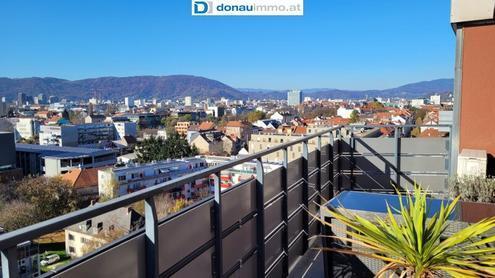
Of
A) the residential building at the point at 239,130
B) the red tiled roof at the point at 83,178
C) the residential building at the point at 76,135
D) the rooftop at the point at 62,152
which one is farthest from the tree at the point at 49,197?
the residential building at the point at 76,135

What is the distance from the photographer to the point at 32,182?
23156 mm

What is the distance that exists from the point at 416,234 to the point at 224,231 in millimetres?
811

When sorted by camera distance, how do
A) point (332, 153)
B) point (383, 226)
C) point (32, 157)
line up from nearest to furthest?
point (383, 226) → point (332, 153) → point (32, 157)

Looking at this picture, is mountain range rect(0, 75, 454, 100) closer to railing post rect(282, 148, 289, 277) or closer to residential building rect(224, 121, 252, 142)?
residential building rect(224, 121, 252, 142)

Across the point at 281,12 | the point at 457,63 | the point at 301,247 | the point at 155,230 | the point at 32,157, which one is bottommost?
the point at 32,157

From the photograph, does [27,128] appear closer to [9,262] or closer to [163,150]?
[163,150]

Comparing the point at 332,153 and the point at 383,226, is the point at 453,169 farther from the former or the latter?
the point at 383,226

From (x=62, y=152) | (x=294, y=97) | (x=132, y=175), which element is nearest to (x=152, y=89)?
(x=294, y=97)

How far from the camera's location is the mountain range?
491 feet

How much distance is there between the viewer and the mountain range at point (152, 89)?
149625 mm

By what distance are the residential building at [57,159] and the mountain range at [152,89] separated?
366 ft

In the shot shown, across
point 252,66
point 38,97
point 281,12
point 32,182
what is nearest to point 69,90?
point 38,97

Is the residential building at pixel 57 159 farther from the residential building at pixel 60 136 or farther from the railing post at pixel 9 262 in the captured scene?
the railing post at pixel 9 262

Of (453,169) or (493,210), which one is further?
(453,169)
